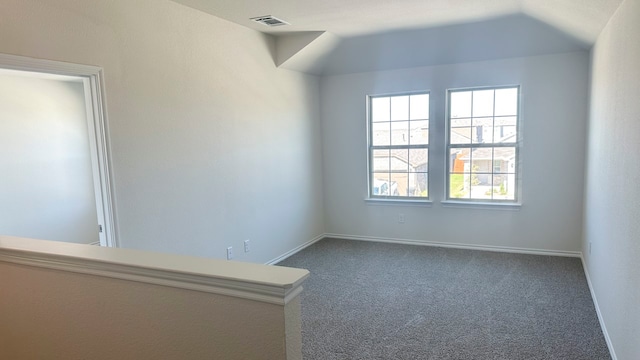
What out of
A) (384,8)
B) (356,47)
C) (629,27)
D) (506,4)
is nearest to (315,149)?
(356,47)

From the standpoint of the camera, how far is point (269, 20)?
12.6ft

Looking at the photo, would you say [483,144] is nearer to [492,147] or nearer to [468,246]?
[492,147]

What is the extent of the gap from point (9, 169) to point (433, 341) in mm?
4843

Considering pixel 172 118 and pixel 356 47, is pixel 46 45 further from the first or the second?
pixel 356 47

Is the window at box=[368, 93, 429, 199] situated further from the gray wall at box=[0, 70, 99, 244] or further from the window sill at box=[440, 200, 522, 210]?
the gray wall at box=[0, 70, 99, 244]

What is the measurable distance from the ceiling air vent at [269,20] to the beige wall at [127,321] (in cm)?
283

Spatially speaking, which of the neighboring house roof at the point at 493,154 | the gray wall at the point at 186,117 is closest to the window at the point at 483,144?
the neighboring house roof at the point at 493,154

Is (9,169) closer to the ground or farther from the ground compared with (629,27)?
closer to the ground

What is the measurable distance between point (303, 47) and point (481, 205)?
292 cm

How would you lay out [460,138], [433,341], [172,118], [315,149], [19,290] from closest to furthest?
[19,290], [433,341], [172,118], [460,138], [315,149]

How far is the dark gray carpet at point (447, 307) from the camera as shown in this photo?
2773 millimetres

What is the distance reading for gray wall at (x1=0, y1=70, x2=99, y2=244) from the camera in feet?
15.0

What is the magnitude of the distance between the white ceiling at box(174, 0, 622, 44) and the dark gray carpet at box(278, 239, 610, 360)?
235 cm

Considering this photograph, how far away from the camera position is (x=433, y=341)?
2869 mm
